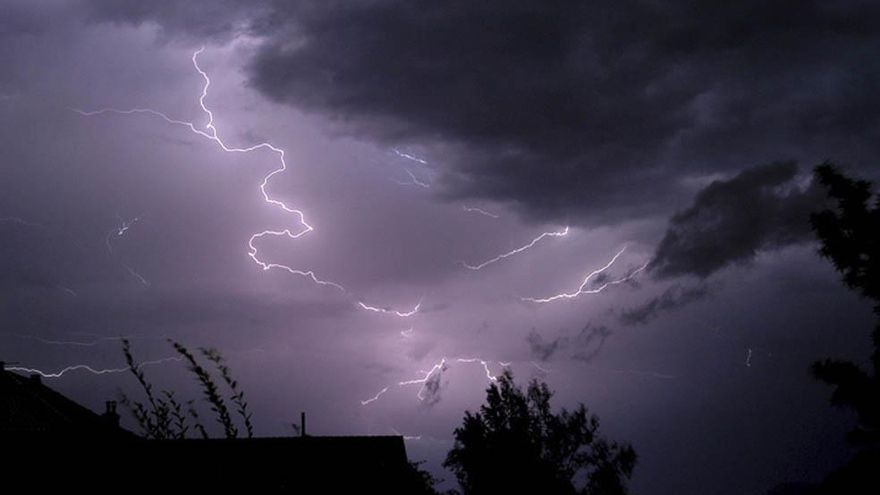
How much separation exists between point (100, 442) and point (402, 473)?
205cm

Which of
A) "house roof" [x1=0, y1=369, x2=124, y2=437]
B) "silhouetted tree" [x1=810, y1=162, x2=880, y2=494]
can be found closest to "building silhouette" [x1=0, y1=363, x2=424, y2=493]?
"silhouetted tree" [x1=810, y1=162, x2=880, y2=494]

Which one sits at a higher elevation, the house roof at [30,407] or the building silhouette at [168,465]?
the house roof at [30,407]

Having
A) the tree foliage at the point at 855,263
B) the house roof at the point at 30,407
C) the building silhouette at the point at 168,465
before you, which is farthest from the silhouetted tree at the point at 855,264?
the house roof at the point at 30,407

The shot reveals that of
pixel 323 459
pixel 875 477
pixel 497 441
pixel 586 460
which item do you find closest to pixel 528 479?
pixel 497 441

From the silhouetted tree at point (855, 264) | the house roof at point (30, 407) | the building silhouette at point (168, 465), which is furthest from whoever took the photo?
the house roof at point (30, 407)

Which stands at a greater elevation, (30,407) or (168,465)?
(30,407)

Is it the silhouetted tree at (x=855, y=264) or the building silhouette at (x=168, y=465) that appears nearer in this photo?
the building silhouette at (x=168, y=465)

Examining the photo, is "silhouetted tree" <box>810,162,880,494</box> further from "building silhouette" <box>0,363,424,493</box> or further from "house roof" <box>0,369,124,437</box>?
"house roof" <box>0,369,124,437</box>

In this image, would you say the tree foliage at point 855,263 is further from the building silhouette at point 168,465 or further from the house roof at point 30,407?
the house roof at point 30,407

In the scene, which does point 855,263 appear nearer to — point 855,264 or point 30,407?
point 855,264

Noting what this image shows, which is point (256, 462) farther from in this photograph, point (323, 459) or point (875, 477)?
point (875, 477)

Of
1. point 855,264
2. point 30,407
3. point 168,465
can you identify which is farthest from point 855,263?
point 30,407

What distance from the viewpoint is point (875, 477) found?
13.8 m

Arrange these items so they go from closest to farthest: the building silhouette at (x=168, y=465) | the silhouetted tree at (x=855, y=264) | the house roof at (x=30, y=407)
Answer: the building silhouette at (x=168, y=465)
the silhouetted tree at (x=855, y=264)
the house roof at (x=30, y=407)
